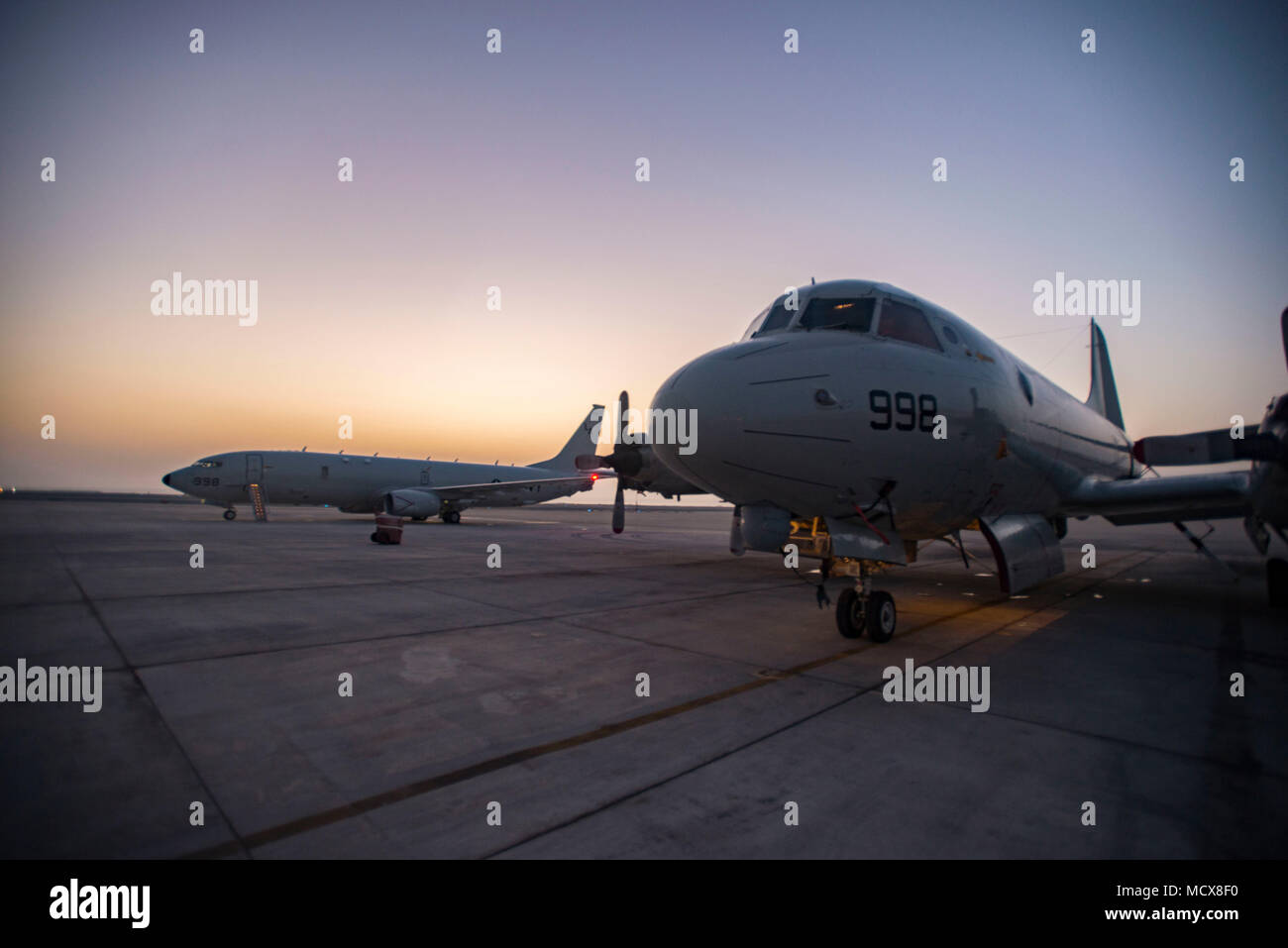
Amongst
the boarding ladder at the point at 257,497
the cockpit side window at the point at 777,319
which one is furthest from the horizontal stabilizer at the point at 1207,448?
the boarding ladder at the point at 257,497

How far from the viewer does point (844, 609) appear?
698cm

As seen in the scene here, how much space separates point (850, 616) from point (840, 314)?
3517 mm

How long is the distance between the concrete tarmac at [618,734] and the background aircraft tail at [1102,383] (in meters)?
14.3

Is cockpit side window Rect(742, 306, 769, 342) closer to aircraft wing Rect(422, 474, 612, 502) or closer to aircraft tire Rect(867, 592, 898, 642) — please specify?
aircraft tire Rect(867, 592, 898, 642)

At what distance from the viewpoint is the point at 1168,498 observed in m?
9.84

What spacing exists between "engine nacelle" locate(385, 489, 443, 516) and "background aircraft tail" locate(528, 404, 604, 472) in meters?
9.78

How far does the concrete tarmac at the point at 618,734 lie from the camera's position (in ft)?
9.05

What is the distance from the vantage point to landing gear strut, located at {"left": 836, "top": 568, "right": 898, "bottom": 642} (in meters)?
6.79

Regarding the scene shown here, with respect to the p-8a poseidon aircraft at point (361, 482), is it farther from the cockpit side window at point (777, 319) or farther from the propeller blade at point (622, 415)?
the cockpit side window at point (777, 319)

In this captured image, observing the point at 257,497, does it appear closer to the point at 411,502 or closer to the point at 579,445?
the point at 411,502

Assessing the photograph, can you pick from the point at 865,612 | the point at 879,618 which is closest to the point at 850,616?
the point at 865,612

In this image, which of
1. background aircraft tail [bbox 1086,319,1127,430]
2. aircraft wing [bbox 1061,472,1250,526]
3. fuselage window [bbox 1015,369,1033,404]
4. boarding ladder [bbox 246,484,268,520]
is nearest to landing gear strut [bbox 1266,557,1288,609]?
aircraft wing [bbox 1061,472,1250,526]
